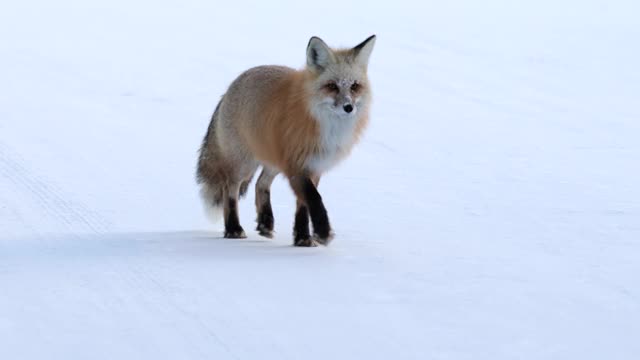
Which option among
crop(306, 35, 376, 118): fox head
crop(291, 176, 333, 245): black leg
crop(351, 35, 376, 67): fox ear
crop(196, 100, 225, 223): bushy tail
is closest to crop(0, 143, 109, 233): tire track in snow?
crop(196, 100, 225, 223): bushy tail

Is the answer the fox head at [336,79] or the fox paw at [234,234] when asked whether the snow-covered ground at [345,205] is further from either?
the fox head at [336,79]

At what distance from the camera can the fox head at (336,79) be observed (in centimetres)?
746

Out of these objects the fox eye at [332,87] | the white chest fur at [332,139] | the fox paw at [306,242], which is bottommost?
the fox paw at [306,242]

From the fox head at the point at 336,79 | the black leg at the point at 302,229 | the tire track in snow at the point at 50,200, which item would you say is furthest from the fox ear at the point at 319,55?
the tire track in snow at the point at 50,200

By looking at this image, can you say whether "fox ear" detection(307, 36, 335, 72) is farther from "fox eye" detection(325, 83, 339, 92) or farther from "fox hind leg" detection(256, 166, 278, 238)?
"fox hind leg" detection(256, 166, 278, 238)

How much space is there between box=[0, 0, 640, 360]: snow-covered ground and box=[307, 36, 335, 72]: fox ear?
3.83ft

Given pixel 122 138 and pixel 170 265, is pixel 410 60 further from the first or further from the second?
pixel 170 265

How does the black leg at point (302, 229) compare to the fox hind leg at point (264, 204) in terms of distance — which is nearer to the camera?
the black leg at point (302, 229)

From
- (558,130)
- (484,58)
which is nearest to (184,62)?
(484,58)

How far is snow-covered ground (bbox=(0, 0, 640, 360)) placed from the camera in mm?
5672

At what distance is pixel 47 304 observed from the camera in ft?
19.7

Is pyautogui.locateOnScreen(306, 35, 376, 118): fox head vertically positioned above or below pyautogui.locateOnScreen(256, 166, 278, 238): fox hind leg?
above

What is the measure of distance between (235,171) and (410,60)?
346 inches

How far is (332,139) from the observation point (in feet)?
25.0
